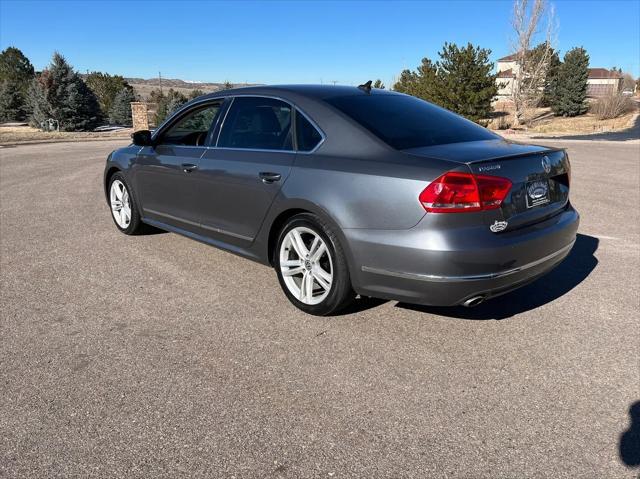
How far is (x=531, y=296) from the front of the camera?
13.9 feet

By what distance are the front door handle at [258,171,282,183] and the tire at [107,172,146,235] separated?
236 centimetres

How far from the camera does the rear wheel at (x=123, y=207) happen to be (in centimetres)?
584

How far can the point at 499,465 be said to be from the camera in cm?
229

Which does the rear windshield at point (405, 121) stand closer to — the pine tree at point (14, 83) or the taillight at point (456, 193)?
the taillight at point (456, 193)

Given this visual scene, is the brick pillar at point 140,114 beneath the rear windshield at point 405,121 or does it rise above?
above

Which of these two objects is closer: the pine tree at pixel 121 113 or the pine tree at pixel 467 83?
the pine tree at pixel 467 83

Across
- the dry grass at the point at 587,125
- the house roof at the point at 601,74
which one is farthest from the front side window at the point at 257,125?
the house roof at the point at 601,74

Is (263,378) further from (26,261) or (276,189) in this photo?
(26,261)

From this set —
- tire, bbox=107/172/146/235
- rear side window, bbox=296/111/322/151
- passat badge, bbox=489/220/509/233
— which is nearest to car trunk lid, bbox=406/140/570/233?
passat badge, bbox=489/220/509/233

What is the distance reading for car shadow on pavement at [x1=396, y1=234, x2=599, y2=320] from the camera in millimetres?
3898

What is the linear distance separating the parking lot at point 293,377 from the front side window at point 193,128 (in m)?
1.19

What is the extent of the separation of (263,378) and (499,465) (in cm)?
133

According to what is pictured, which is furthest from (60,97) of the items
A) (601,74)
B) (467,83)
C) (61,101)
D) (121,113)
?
(601,74)

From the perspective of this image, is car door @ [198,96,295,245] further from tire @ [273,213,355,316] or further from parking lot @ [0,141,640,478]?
parking lot @ [0,141,640,478]
